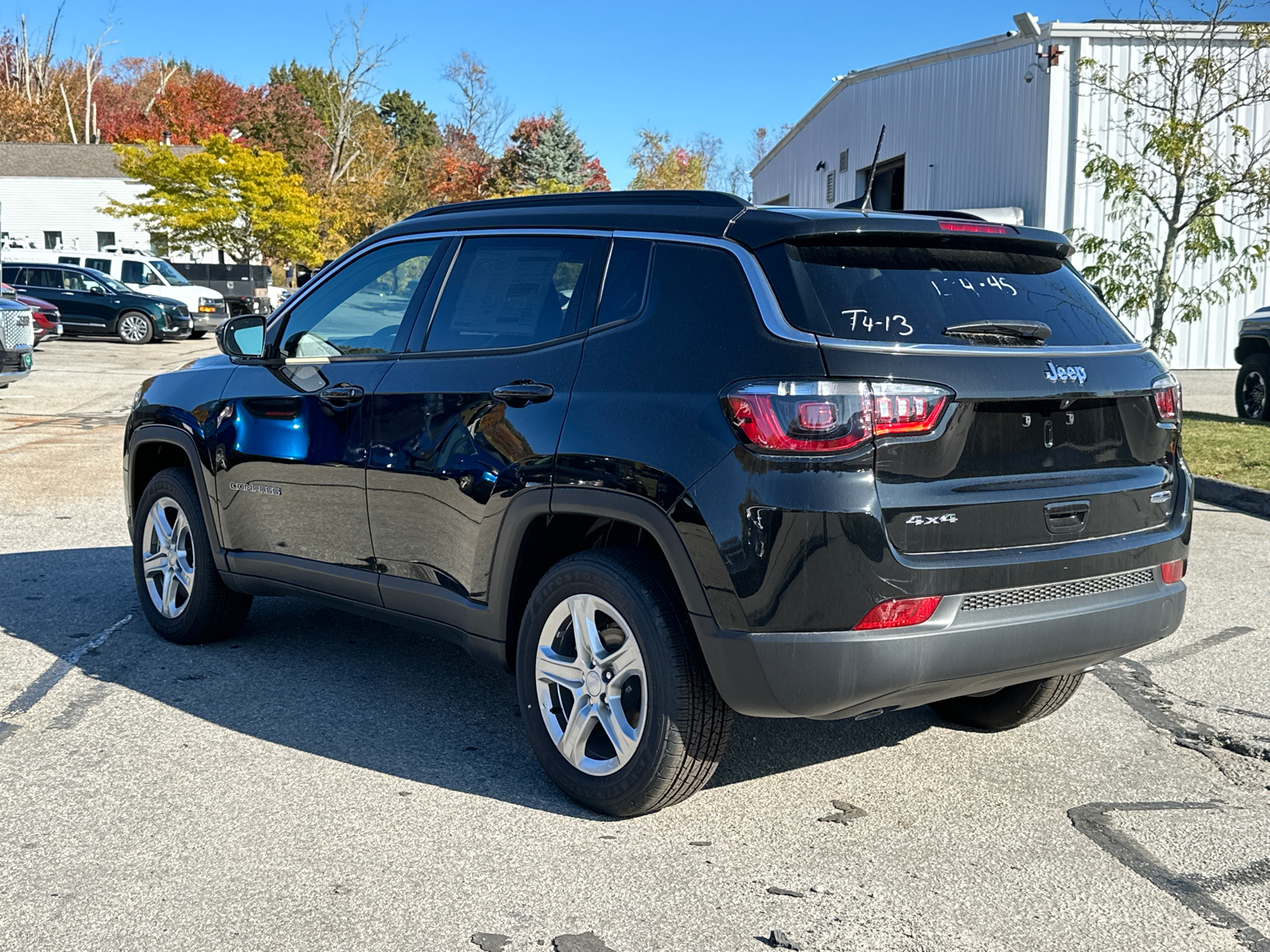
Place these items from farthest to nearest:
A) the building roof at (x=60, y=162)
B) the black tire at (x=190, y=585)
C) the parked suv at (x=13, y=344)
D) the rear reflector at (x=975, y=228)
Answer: the building roof at (x=60, y=162) < the parked suv at (x=13, y=344) < the black tire at (x=190, y=585) < the rear reflector at (x=975, y=228)

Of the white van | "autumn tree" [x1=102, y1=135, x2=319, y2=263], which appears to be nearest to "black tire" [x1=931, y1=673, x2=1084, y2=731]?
the white van

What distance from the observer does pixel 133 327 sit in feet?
101

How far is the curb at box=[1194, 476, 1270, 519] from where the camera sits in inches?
387

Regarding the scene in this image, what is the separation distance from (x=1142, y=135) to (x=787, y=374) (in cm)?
2142

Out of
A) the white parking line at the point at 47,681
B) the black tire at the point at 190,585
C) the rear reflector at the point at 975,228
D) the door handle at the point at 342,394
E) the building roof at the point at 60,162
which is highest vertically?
the building roof at the point at 60,162

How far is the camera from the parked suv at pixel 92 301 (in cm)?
3083

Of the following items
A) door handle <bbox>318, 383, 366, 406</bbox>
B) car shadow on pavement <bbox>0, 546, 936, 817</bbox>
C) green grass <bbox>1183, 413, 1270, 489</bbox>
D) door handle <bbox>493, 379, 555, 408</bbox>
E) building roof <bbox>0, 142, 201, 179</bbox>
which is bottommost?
green grass <bbox>1183, 413, 1270, 489</bbox>

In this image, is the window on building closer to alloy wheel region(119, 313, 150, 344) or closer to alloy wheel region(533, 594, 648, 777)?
alloy wheel region(119, 313, 150, 344)

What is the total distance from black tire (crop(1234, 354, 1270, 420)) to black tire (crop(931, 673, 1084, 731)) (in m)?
11.8

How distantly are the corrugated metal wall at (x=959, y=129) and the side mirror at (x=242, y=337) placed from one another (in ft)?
63.9

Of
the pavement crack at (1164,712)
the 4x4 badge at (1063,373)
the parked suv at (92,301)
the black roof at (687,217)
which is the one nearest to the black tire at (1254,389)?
the pavement crack at (1164,712)

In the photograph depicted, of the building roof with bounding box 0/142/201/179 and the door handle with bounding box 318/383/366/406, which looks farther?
the building roof with bounding box 0/142/201/179

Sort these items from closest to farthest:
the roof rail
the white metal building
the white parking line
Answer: the roof rail
the white parking line
the white metal building

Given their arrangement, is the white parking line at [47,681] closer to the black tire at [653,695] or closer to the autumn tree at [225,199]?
the black tire at [653,695]
